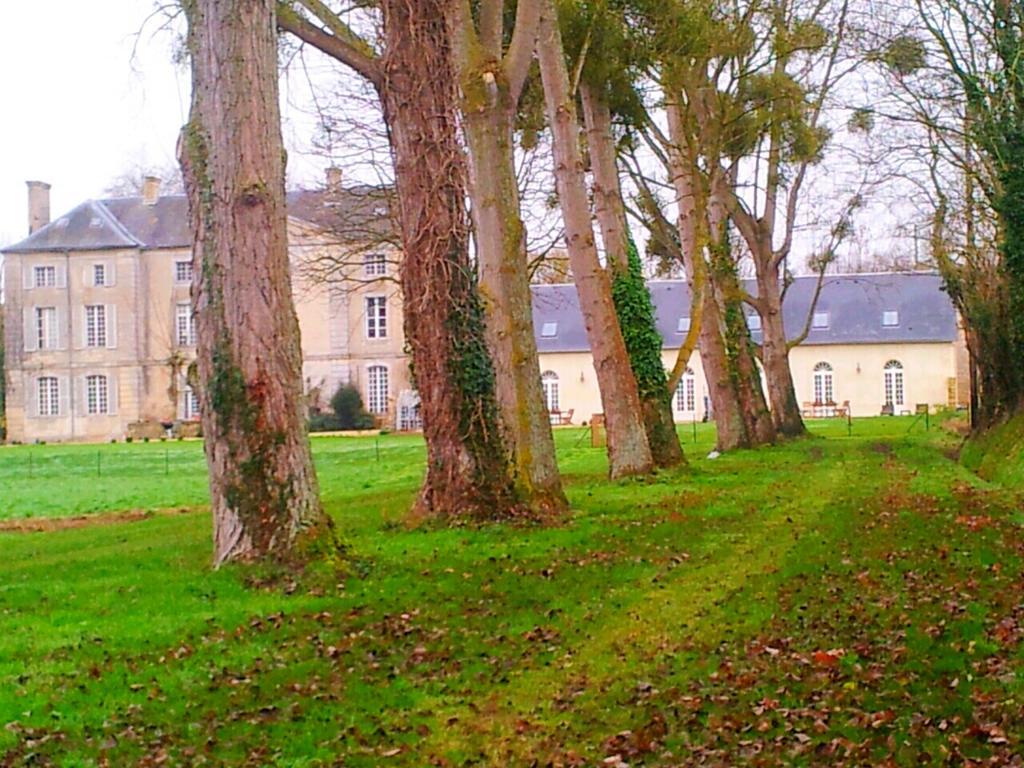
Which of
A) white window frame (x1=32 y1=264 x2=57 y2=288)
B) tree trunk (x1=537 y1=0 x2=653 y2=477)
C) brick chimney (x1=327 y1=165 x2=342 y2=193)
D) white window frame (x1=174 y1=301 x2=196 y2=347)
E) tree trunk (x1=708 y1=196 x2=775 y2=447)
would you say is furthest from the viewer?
white window frame (x1=32 y1=264 x2=57 y2=288)

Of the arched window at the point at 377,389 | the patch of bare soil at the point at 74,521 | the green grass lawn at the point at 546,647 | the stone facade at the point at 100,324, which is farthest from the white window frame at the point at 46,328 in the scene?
the green grass lawn at the point at 546,647

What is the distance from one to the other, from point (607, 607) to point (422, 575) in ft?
6.62

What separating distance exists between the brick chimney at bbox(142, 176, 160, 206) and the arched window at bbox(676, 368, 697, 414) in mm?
29063

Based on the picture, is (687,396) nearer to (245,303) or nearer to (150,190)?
(150,190)

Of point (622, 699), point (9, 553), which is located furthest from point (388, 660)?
point (9, 553)

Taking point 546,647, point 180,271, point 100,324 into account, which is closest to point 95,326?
point 100,324

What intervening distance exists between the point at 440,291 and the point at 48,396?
63.1m

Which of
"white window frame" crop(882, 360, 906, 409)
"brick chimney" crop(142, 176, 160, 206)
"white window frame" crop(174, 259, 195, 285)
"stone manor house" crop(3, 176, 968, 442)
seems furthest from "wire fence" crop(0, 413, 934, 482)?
"brick chimney" crop(142, 176, 160, 206)

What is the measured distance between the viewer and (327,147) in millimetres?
29875

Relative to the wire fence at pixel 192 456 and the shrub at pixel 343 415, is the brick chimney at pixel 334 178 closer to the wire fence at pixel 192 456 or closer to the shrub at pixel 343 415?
the wire fence at pixel 192 456

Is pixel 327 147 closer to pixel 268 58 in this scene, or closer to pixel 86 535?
pixel 86 535

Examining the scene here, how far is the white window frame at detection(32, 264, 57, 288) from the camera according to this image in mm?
72875

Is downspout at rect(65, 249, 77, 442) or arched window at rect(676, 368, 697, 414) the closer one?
arched window at rect(676, 368, 697, 414)

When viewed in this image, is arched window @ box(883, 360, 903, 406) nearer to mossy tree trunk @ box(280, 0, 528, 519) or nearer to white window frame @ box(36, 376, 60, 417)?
white window frame @ box(36, 376, 60, 417)
